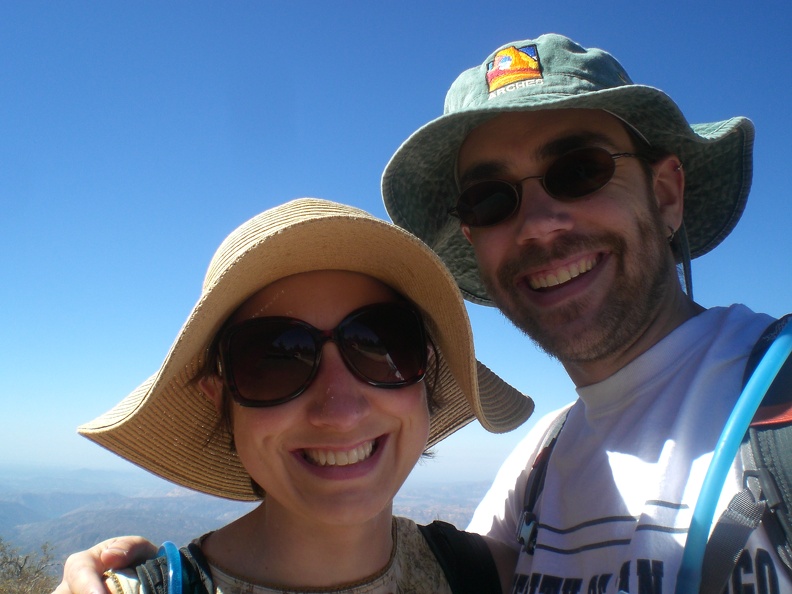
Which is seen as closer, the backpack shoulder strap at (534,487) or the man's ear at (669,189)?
the backpack shoulder strap at (534,487)

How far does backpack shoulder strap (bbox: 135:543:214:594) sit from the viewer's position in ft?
4.66

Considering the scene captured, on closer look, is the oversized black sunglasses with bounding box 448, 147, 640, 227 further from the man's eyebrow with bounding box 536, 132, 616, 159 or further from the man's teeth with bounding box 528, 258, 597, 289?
the man's teeth with bounding box 528, 258, 597, 289

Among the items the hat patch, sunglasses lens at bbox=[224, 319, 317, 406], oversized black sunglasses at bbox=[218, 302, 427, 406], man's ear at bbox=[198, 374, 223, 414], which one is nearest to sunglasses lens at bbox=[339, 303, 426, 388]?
oversized black sunglasses at bbox=[218, 302, 427, 406]

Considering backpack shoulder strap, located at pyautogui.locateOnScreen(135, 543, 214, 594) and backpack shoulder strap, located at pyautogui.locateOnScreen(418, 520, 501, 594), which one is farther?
backpack shoulder strap, located at pyautogui.locateOnScreen(418, 520, 501, 594)

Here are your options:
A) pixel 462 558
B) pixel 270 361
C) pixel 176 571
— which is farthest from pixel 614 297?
pixel 176 571

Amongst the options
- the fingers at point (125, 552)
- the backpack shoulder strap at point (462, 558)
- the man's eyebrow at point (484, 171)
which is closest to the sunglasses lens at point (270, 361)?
the fingers at point (125, 552)

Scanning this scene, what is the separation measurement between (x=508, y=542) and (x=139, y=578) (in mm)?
1531

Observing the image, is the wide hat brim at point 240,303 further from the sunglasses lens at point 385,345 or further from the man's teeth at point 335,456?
the man's teeth at point 335,456

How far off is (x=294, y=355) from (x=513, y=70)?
64.6 inches

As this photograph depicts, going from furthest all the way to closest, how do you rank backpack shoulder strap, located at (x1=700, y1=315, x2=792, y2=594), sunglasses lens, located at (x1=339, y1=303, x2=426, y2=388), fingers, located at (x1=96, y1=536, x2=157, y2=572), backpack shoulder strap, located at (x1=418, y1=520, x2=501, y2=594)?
backpack shoulder strap, located at (x1=418, y1=520, x2=501, y2=594), sunglasses lens, located at (x1=339, y1=303, x2=426, y2=388), fingers, located at (x1=96, y1=536, x2=157, y2=572), backpack shoulder strap, located at (x1=700, y1=315, x2=792, y2=594)

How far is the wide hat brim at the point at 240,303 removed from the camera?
5.30 ft

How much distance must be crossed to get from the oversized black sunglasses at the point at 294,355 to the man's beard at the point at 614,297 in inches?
33.2

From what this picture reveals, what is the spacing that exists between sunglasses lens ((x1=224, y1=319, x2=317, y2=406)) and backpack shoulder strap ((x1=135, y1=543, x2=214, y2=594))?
50 centimetres

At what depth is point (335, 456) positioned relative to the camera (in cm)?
162
